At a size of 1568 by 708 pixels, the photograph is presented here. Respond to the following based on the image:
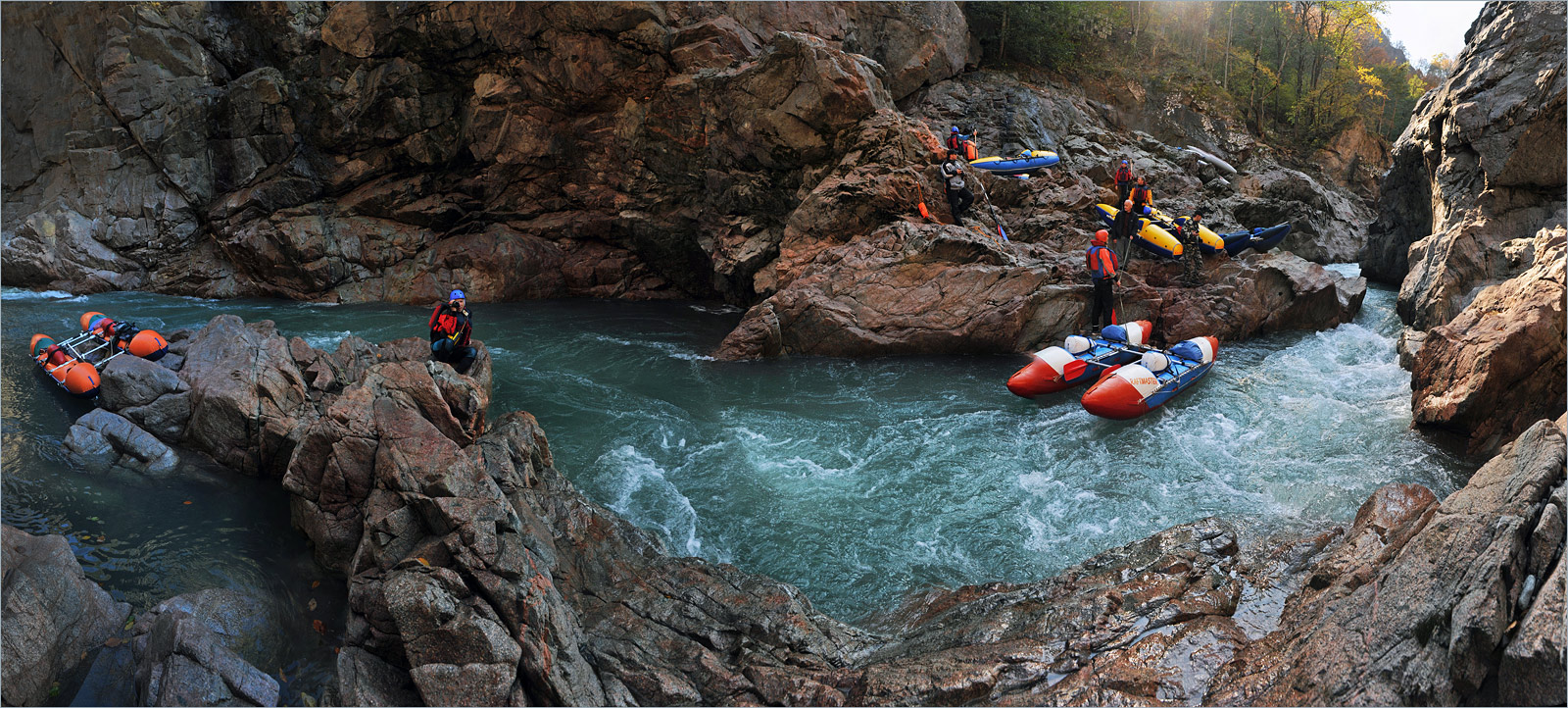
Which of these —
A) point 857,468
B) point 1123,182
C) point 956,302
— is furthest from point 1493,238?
point 857,468

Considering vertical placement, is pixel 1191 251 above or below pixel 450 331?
above

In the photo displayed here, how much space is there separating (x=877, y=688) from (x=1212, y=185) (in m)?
19.9

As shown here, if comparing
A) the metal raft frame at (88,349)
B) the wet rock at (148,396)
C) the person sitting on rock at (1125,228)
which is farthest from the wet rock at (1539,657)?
the metal raft frame at (88,349)

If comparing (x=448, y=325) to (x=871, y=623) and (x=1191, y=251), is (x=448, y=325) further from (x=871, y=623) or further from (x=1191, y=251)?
(x=1191, y=251)

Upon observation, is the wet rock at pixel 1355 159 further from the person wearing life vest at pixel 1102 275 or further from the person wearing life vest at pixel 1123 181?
the person wearing life vest at pixel 1102 275

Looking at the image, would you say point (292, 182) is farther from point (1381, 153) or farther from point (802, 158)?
point (1381, 153)

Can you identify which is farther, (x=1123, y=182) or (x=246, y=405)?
(x=1123, y=182)

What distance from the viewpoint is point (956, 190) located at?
14117 mm

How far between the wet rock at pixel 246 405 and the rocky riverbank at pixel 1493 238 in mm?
11799

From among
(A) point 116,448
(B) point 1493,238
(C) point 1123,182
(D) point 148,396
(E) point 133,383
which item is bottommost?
(A) point 116,448

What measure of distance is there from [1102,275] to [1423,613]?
9.16 metres

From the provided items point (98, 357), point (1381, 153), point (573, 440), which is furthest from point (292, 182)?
point (1381, 153)

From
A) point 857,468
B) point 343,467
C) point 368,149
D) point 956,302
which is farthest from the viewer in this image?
point 368,149

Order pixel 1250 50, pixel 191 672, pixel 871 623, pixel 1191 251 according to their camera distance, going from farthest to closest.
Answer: pixel 1250 50
pixel 1191 251
pixel 871 623
pixel 191 672
